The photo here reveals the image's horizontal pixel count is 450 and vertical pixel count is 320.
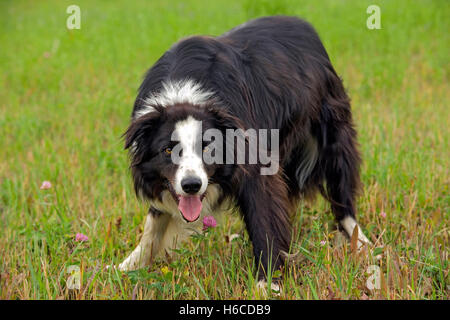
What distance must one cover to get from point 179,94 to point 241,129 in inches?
16.3

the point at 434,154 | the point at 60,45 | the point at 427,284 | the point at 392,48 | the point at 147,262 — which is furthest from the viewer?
the point at 60,45

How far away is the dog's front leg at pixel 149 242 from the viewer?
346cm

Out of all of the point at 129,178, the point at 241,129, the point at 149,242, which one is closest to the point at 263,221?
the point at 241,129

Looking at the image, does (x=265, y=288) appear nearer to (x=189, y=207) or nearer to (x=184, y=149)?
(x=189, y=207)

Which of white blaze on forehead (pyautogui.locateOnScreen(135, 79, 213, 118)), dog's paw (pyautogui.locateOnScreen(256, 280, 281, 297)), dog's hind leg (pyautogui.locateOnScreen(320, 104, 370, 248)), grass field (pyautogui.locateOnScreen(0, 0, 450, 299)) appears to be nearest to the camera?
dog's paw (pyautogui.locateOnScreen(256, 280, 281, 297))

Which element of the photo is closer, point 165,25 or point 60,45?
point 60,45

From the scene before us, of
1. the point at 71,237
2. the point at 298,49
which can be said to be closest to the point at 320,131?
the point at 298,49

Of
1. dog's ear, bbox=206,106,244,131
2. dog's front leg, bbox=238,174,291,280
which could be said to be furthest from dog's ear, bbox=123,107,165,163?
dog's front leg, bbox=238,174,291,280

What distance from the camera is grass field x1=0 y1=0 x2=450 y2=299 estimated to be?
2.93 metres

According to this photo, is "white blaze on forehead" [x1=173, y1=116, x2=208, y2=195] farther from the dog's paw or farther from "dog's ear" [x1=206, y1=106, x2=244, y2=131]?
the dog's paw

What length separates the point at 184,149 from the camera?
287 centimetres

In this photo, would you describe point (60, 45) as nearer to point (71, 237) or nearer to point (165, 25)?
point (165, 25)

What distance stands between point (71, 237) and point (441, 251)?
2390mm

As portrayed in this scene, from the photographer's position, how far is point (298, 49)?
12.0ft
